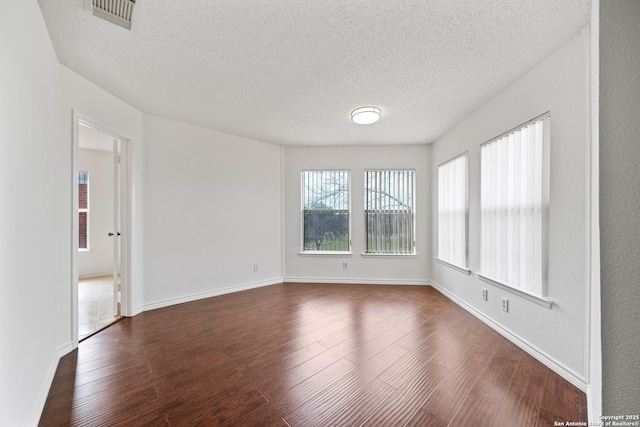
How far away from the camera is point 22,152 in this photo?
134 centimetres

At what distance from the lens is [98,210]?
208 inches

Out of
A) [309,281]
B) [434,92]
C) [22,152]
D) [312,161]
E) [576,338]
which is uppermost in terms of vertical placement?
[434,92]

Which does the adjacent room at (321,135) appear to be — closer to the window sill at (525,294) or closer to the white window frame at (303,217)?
the window sill at (525,294)

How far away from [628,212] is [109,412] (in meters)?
2.63

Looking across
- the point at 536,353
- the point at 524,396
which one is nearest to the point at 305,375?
the point at 524,396

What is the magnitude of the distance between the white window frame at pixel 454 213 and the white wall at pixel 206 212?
2.78m

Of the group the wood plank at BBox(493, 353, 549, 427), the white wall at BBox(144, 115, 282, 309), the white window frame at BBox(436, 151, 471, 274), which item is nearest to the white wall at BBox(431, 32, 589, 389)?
the wood plank at BBox(493, 353, 549, 427)

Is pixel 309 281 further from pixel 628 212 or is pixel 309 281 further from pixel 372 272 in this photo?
pixel 628 212

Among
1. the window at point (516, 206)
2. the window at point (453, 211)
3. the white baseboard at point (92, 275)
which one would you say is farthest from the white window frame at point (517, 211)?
the white baseboard at point (92, 275)

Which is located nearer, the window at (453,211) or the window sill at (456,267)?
the window sill at (456,267)

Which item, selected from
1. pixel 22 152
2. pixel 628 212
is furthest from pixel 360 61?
pixel 22 152

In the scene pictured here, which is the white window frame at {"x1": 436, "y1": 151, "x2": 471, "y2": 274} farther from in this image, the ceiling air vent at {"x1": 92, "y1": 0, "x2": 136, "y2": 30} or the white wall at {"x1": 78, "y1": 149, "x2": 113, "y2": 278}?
the white wall at {"x1": 78, "y1": 149, "x2": 113, "y2": 278}

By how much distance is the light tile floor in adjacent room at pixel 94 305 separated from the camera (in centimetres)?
271

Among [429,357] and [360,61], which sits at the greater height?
[360,61]
